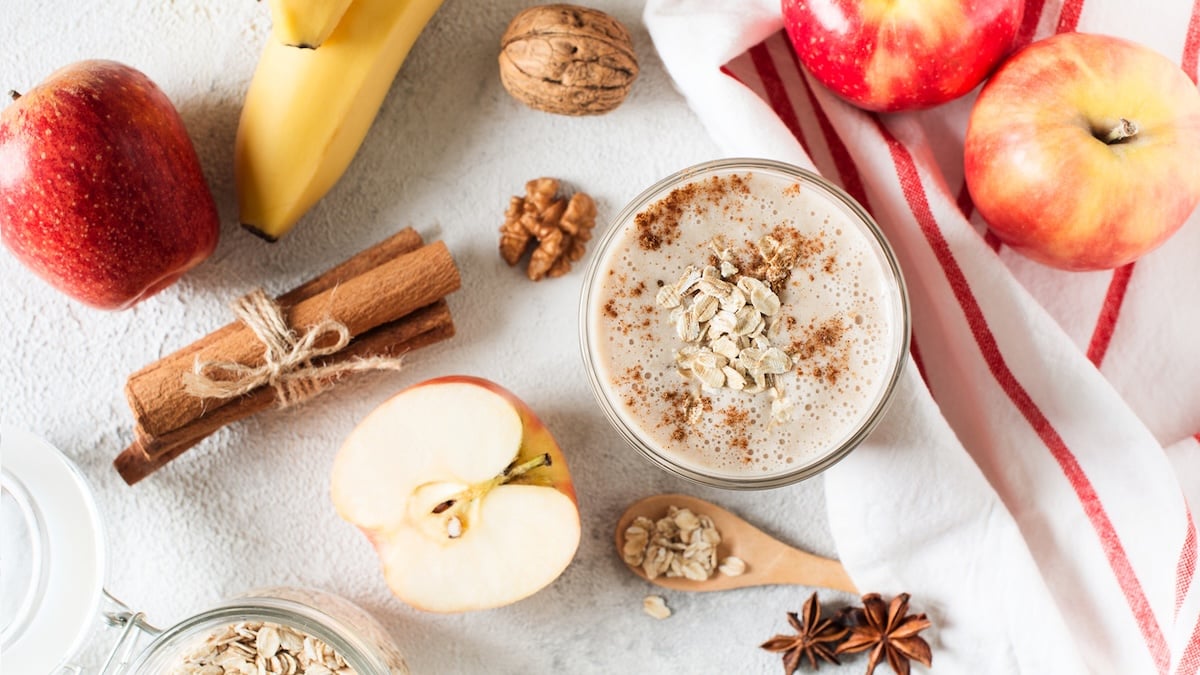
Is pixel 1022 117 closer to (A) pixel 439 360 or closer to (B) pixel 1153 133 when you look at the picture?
(B) pixel 1153 133

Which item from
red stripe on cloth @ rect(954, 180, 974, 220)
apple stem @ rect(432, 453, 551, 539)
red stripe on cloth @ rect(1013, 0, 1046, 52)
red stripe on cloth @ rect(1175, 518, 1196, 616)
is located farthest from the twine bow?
red stripe on cloth @ rect(1175, 518, 1196, 616)

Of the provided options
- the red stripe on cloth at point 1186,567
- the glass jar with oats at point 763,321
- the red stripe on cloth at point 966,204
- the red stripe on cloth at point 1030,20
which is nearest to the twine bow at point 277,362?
the glass jar with oats at point 763,321

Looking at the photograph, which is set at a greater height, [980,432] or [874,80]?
[874,80]

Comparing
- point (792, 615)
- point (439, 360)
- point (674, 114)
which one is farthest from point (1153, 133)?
point (439, 360)

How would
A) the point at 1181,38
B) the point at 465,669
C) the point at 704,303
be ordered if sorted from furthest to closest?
the point at 465,669, the point at 1181,38, the point at 704,303

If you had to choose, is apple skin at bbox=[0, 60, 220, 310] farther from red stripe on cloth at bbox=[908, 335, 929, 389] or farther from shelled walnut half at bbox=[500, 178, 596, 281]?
red stripe on cloth at bbox=[908, 335, 929, 389]

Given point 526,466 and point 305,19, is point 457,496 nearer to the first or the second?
point 526,466

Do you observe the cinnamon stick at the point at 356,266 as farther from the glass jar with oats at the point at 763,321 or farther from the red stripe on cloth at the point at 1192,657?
the red stripe on cloth at the point at 1192,657
